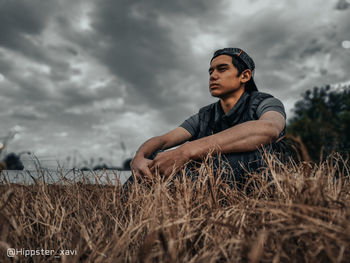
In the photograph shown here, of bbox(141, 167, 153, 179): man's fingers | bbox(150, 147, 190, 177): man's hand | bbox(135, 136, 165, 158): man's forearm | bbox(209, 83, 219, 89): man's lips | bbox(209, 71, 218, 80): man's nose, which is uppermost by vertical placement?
bbox(209, 71, 218, 80): man's nose

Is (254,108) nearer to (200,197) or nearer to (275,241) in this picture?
(200,197)

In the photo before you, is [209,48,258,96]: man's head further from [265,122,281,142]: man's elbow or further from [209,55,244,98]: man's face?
[265,122,281,142]: man's elbow

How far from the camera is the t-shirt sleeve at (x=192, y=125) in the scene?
3.35 metres

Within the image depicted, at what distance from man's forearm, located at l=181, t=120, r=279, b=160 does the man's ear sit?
1.17 metres

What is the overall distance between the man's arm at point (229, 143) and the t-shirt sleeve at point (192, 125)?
4.41 ft

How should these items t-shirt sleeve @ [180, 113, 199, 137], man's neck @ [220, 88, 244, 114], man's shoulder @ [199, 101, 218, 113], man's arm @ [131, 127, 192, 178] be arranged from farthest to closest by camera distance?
t-shirt sleeve @ [180, 113, 199, 137]
man's shoulder @ [199, 101, 218, 113]
man's neck @ [220, 88, 244, 114]
man's arm @ [131, 127, 192, 178]

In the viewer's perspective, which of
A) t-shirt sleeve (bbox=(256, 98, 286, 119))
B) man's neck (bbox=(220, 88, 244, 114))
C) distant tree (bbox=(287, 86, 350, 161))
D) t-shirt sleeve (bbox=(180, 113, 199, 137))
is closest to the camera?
t-shirt sleeve (bbox=(256, 98, 286, 119))

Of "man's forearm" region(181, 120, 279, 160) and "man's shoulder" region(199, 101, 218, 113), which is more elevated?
"man's shoulder" region(199, 101, 218, 113)

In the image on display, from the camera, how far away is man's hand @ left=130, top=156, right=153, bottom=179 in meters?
2.13

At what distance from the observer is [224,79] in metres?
2.92

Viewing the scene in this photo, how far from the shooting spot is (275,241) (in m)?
1.05

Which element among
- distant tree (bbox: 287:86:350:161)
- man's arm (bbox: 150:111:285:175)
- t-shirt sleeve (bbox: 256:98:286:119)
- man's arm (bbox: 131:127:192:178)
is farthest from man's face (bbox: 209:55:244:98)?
distant tree (bbox: 287:86:350:161)

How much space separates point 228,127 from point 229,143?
33.7 inches

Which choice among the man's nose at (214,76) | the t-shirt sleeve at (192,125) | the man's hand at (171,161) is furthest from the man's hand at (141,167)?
the man's nose at (214,76)
